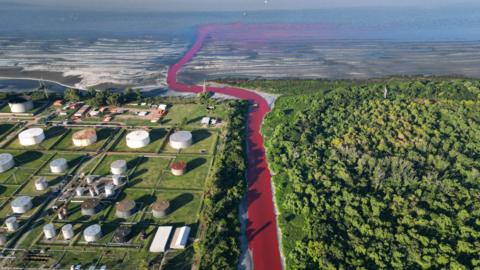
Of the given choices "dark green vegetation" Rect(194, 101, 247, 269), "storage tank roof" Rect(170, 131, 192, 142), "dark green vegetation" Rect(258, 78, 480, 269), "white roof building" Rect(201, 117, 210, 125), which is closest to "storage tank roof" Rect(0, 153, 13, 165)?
"storage tank roof" Rect(170, 131, 192, 142)

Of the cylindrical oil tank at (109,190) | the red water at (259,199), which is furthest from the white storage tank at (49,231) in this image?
the red water at (259,199)

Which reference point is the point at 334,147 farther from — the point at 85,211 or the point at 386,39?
the point at 386,39

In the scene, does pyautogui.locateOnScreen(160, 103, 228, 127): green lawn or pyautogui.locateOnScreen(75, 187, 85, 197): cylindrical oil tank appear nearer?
pyautogui.locateOnScreen(75, 187, 85, 197): cylindrical oil tank

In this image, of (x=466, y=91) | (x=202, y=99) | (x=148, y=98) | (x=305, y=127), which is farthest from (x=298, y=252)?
(x=466, y=91)

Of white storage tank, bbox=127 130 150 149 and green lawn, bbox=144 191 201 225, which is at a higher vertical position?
white storage tank, bbox=127 130 150 149

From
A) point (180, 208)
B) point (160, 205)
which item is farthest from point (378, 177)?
point (160, 205)

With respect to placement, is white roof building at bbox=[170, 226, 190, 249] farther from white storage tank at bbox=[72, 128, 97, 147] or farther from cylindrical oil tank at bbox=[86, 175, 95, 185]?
white storage tank at bbox=[72, 128, 97, 147]
